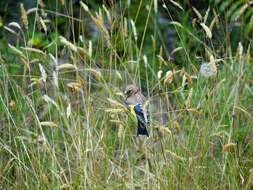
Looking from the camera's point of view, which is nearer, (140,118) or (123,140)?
(140,118)

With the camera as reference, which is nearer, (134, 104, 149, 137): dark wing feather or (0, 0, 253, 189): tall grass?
(134, 104, 149, 137): dark wing feather

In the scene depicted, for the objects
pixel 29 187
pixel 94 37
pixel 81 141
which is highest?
pixel 94 37

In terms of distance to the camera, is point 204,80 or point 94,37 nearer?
point 204,80

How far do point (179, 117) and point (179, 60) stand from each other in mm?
1091

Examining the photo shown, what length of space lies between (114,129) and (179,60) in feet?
→ 3.37

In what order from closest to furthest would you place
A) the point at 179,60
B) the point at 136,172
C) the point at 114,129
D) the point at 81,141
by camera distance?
the point at 81,141
the point at 136,172
the point at 114,129
the point at 179,60

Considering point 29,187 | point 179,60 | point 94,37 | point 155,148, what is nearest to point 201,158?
point 155,148

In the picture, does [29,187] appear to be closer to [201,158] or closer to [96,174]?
[96,174]

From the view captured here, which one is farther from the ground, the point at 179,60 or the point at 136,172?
the point at 179,60

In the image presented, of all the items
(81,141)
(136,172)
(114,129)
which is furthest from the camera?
(114,129)

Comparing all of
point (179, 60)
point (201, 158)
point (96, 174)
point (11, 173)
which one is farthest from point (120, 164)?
point (179, 60)

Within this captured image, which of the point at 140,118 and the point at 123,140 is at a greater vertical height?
the point at 140,118

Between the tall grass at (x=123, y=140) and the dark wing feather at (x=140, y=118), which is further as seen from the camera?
the tall grass at (x=123, y=140)

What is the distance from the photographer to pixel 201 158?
2.81 meters
